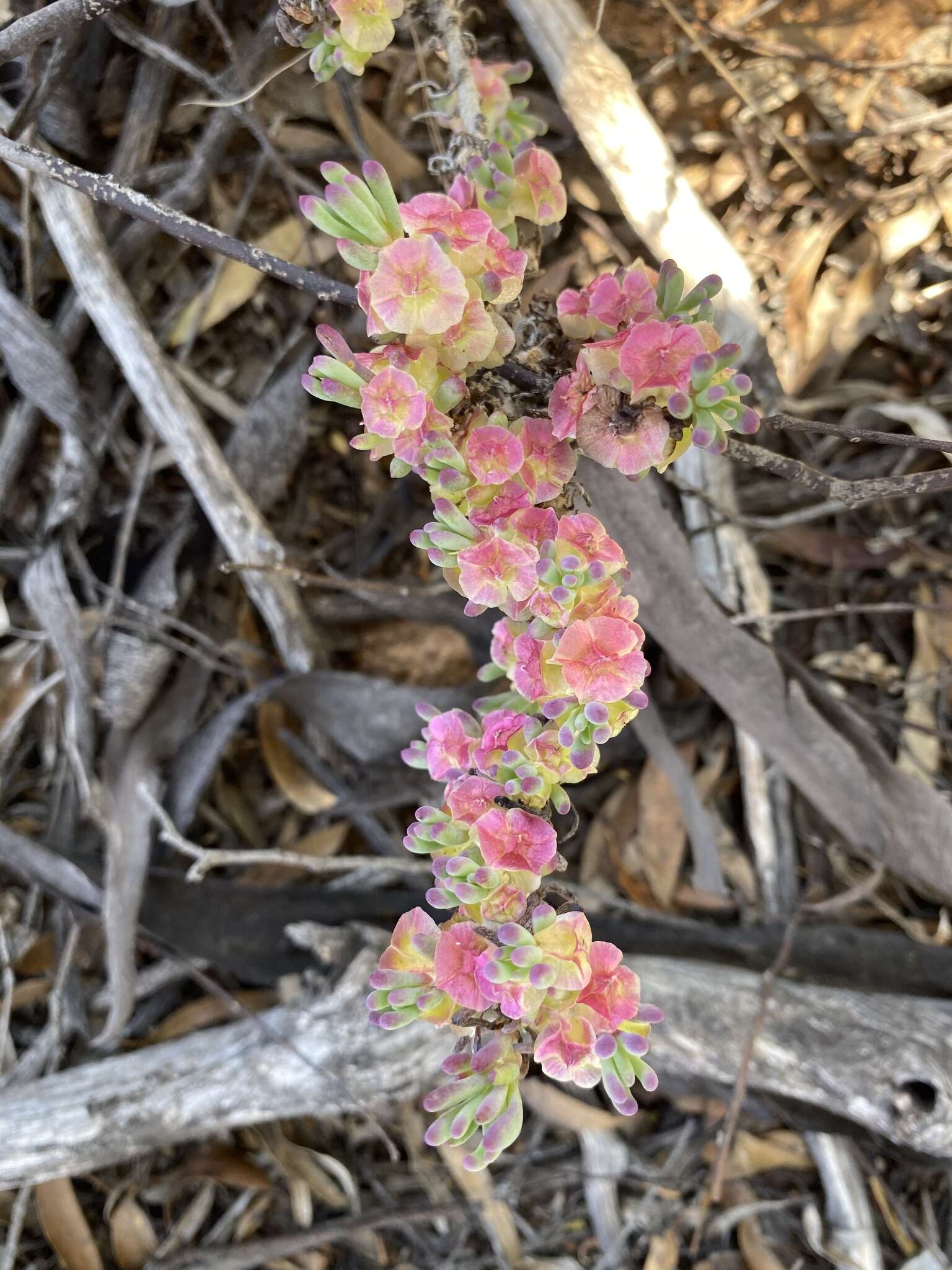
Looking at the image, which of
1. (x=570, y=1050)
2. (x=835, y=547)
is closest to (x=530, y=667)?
(x=570, y=1050)

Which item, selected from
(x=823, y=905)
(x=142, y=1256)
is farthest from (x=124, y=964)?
(x=823, y=905)

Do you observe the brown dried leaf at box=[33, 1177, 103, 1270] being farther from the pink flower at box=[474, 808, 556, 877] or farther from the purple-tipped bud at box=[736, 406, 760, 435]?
the purple-tipped bud at box=[736, 406, 760, 435]

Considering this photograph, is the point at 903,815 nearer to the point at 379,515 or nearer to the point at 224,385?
the point at 379,515

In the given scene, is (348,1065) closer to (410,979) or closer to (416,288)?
(410,979)

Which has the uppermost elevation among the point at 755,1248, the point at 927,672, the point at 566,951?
the point at 566,951

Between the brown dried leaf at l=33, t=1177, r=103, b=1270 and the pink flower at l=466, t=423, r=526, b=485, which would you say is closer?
the pink flower at l=466, t=423, r=526, b=485

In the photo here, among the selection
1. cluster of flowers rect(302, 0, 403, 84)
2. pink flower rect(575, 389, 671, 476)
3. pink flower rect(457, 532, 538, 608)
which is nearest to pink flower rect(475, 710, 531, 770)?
pink flower rect(457, 532, 538, 608)

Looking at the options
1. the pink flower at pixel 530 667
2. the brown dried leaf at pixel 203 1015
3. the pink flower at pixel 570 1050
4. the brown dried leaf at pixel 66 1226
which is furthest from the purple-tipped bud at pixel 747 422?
the brown dried leaf at pixel 66 1226
